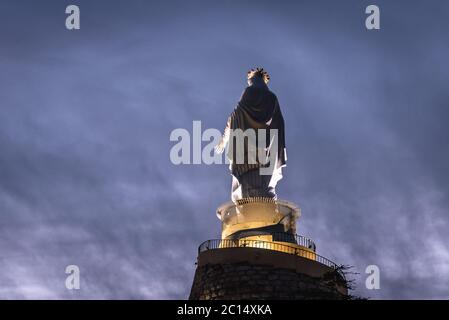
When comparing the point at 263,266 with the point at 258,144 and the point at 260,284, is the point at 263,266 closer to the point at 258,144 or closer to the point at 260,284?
the point at 260,284

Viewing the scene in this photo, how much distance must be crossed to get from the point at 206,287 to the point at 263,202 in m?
6.03

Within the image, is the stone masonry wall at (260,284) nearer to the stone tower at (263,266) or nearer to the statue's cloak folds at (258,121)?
the stone tower at (263,266)

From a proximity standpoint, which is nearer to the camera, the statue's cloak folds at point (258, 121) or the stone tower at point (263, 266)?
the stone tower at point (263, 266)

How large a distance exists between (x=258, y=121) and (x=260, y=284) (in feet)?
35.3

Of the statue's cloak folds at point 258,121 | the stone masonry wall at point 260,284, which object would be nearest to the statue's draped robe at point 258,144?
the statue's cloak folds at point 258,121

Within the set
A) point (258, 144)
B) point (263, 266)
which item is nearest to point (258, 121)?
point (258, 144)

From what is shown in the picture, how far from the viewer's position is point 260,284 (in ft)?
116

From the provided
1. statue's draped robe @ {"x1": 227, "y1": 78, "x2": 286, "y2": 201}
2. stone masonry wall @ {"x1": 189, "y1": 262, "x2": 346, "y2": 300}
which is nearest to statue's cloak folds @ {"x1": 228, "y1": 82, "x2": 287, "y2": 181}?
statue's draped robe @ {"x1": 227, "y1": 78, "x2": 286, "y2": 201}

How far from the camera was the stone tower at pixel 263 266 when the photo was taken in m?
35.6

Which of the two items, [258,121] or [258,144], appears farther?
[258,121]

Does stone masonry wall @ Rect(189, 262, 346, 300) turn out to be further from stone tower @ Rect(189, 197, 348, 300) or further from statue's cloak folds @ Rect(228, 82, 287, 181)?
statue's cloak folds @ Rect(228, 82, 287, 181)

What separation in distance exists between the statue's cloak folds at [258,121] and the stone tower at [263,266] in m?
2.64
